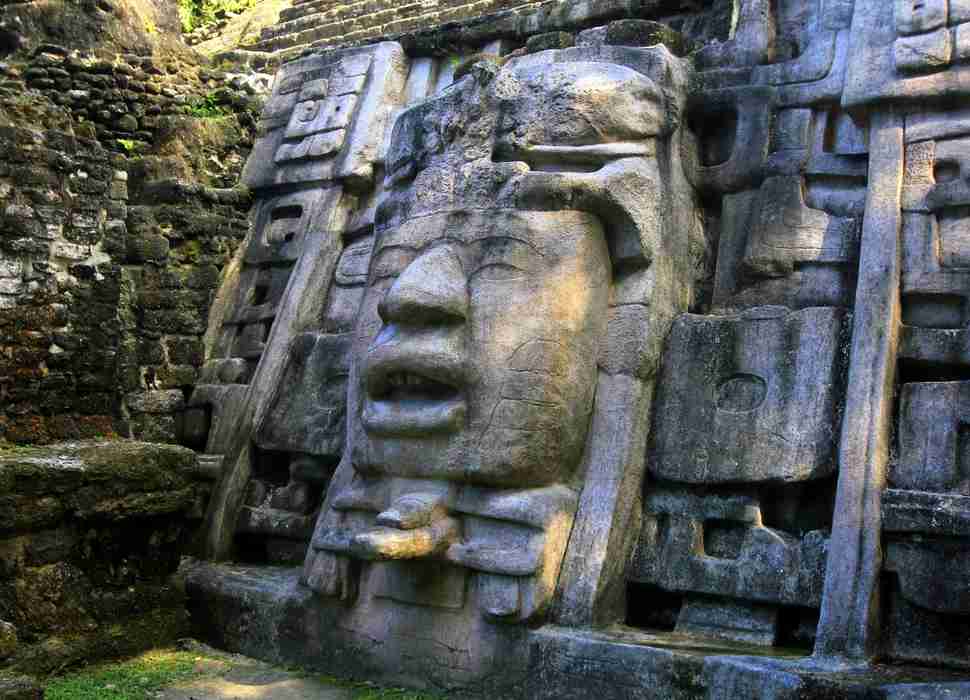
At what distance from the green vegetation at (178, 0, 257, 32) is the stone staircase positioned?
224 centimetres

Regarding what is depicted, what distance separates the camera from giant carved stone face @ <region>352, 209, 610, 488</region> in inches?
154

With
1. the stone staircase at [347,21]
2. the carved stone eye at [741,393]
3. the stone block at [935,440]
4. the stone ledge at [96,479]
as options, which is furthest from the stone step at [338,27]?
the stone block at [935,440]

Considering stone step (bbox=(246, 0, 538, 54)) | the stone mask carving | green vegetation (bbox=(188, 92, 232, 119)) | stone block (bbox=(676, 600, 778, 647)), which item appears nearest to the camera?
stone block (bbox=(676, 600, 778, 647))

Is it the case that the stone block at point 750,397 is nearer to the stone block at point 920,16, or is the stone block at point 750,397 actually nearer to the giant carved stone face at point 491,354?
the giant carved stone face at point 491,354

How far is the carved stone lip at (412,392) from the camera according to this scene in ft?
13.0

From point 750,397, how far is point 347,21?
701 cm

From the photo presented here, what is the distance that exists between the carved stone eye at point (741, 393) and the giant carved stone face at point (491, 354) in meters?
0.49

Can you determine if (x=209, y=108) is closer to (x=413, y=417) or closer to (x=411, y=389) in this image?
(x=411, y=389)

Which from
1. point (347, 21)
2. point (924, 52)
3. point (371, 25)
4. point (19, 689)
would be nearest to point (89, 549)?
point (19, 689)

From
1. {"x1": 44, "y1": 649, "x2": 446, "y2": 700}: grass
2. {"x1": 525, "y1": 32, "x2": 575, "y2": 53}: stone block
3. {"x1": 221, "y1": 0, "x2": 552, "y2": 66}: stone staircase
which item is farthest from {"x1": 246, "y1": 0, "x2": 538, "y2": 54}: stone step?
{"x1": 44, "y1": 649, "x2": 446, "y2": 700}: grass

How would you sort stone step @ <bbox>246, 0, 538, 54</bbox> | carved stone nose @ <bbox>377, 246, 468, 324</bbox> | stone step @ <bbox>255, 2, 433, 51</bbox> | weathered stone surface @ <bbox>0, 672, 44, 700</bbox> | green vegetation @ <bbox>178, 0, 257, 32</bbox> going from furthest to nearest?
green vegetation @ <bbox>178, 0, 257, 32</bbox> → stone step @ <bbox>255, 2, 433, 51</bbox> → stone step @ <bbox>246, 0, 538, 54</bbox> → carved stone nose @ <bbox>377, 246, 468, 324</bbox> → weathered stone surface @ <bbox>0, 672, 44, 700</bbox>

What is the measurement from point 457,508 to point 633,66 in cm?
201

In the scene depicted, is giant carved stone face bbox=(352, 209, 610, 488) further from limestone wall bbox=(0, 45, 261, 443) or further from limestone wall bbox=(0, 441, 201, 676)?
limestone wall bbox=(0, 45, 261, 443)

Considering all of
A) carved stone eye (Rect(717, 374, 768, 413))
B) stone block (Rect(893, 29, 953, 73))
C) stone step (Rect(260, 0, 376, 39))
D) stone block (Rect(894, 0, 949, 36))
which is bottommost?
carved stone eye (Rect(717, 374, 768, 413))
